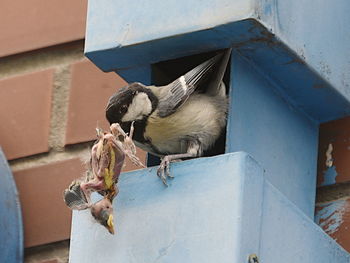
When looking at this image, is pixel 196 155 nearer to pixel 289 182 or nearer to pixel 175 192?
pixel 289 182

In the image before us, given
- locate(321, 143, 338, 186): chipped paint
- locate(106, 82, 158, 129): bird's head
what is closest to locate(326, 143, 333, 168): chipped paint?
locate(321, 143, 338, 186): chipped paint

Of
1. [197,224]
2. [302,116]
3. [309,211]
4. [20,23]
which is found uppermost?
[20,23]

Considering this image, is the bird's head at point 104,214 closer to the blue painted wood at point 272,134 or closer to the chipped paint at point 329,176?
the blue painted wood at point 272,134

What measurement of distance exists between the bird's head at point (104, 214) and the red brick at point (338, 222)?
0.39 metres

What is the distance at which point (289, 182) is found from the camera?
7.16ft

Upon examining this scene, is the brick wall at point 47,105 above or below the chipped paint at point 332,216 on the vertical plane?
above

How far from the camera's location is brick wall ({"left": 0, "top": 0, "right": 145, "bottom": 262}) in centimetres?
225

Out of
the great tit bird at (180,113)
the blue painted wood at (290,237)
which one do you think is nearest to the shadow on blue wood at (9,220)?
the great tit bird at (180,113)

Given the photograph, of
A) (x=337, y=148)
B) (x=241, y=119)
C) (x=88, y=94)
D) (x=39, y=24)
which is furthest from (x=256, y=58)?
(x=39, y=24)

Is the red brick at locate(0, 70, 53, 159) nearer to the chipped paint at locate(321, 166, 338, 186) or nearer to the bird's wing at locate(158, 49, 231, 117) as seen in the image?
the bird's wing at locate(158, 49, 231, 117)

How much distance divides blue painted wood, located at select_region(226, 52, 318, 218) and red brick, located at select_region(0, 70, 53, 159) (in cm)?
36

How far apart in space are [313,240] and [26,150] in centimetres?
54

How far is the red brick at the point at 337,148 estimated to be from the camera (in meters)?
2.20

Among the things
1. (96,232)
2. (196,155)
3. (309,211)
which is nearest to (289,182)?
(309,211)
